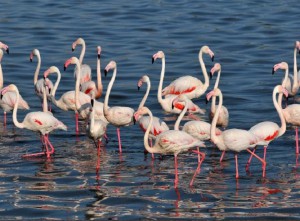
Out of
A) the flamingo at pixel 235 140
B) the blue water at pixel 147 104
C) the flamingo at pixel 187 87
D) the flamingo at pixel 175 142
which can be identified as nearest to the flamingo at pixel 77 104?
the blue water at pixel 147 104

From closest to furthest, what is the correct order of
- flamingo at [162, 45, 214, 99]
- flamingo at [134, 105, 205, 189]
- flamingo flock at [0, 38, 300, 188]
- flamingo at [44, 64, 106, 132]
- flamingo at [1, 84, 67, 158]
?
flamingo at [134, 105, 205, 189] → flamingo flock at [0, 38, 300, 188] → flamingo at [1, 84, 67, 158] → flamingo at [44, 64, 106, 132] → flamingo at [162, 45, 214, 99]

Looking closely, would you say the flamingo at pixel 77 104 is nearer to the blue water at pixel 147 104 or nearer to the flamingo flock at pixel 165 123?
the flamingo flock at pixel 165 123

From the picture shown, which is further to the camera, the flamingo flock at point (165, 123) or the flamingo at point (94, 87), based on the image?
the flamingo at point (94, 87)

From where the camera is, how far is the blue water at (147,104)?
11062 mm

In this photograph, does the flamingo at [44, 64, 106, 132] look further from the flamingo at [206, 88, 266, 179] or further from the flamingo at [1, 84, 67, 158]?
the flamingo at [206, 88, 266, 179]

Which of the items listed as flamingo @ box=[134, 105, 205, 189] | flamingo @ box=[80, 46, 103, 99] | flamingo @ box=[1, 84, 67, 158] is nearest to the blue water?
flamingo @ box=[1, 84, 67, 158]

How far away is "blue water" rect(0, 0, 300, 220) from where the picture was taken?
36.3 feet

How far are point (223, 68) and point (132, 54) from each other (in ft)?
7.00

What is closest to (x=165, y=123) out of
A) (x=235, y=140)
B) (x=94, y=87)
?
(x=94, y=87)

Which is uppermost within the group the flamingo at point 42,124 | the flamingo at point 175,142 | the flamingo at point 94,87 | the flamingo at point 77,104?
the flamingo at point 94,87

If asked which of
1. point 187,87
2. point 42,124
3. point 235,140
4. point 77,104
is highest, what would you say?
point 187,87

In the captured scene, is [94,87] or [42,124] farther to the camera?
[94,87]

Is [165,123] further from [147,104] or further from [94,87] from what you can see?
[147,104]

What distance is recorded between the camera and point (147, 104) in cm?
1644
